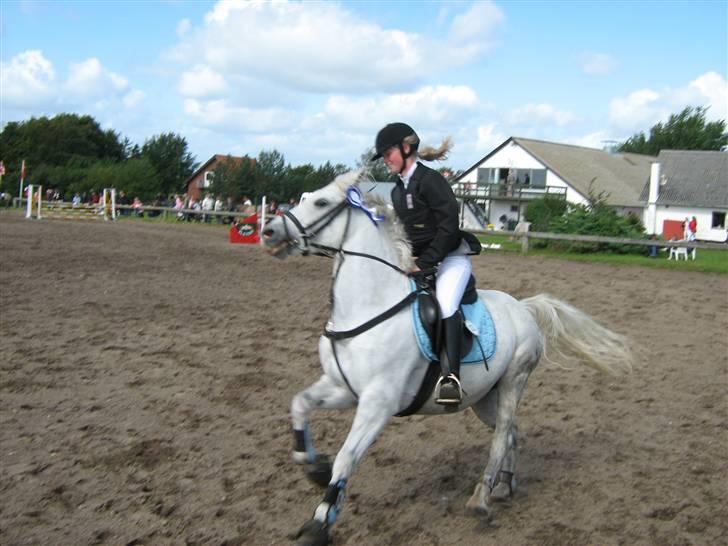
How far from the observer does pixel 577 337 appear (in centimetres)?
603

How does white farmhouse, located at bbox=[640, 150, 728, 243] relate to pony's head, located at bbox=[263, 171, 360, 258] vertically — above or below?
above

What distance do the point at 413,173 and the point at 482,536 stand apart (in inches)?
95.7

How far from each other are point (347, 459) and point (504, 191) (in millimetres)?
53477

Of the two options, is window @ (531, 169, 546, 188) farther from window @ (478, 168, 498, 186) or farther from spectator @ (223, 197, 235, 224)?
spectator @ (223, 197, 235, 224)

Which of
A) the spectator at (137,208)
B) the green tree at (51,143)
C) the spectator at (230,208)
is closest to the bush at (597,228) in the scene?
the spectator at (230,208)

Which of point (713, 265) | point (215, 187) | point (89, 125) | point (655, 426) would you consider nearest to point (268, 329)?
point (655, 426)

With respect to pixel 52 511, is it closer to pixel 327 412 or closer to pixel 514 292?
pixel 327 412

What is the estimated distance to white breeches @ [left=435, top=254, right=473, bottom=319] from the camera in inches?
193

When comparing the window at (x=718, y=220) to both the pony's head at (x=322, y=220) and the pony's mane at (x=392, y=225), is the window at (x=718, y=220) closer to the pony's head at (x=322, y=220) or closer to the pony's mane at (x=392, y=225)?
A: the pony's mane at (x=392, y=225)

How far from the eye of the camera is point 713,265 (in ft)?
70.2

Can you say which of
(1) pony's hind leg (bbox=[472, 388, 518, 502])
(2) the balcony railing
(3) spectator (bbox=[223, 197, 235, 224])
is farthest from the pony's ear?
(2) the balcony railing

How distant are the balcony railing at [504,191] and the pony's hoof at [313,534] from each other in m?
50.6

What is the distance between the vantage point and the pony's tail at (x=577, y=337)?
5.95 m

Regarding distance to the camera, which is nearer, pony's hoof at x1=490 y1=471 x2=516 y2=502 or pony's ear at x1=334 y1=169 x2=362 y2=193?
pony's ear at x1=334 y1=169 x2=362 y2=193
